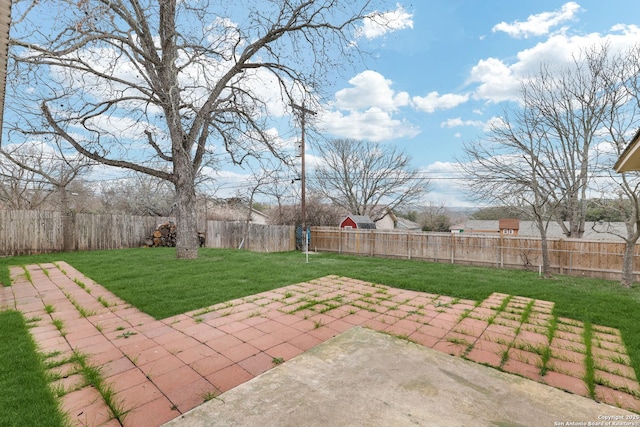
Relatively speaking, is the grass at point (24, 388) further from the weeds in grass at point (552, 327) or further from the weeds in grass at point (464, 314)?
the weeds in grass at point (552, 327)

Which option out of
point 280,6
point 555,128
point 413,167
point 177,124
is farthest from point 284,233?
point 413,167

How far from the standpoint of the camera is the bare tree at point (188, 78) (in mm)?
6480

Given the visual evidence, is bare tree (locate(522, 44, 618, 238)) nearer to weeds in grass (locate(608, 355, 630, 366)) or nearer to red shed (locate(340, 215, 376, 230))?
weeds in grass (locate(608, 355, 630, 366))

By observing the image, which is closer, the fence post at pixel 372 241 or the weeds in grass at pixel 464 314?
the weeds in grass at pixel 464 314

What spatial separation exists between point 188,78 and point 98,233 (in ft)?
22.3

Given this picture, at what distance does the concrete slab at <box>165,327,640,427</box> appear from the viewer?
1.72 metres

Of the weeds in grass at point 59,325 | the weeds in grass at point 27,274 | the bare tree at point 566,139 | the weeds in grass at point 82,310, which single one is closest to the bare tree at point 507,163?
the bare tree at point 566,139

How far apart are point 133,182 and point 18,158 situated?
21.0 feet

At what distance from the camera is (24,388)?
1.91 m

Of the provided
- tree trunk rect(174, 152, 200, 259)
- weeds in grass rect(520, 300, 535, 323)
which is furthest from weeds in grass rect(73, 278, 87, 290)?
weeds in grass rect(520, 300, 535, 323)

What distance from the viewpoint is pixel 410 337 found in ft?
9.95

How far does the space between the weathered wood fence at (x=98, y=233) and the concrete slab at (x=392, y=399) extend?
35.7 ft

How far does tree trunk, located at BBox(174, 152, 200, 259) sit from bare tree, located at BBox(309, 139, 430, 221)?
51.3 feet

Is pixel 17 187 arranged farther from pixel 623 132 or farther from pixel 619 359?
pixel 623 132
